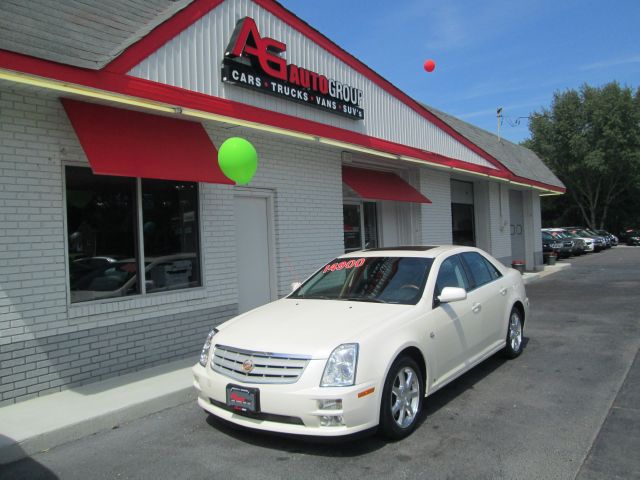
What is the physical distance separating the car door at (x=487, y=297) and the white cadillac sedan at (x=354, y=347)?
0.09ft


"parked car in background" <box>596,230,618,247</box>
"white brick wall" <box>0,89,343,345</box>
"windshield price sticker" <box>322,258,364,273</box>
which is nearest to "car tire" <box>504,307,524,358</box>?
"windshield price sticker" <box>322,258,364,273</box>

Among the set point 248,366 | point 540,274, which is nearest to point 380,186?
point 248,366

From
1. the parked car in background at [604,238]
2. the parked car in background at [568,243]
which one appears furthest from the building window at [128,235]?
the parked car in background at [604,238]

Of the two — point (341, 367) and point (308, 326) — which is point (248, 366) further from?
point (341, 367)

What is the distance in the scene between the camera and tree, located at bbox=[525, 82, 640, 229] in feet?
119

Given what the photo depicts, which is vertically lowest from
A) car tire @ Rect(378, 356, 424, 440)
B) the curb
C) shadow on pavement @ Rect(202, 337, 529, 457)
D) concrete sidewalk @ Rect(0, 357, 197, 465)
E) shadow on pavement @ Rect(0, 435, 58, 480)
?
shadow on pavement @ Rect(0, 435, 58, 480)

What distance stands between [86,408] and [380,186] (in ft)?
25.7

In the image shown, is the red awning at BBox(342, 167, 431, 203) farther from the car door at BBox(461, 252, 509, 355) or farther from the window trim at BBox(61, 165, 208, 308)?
the car door at BBox(461, 252, 509, 355)

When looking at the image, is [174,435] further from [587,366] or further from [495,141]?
A: [495,141]

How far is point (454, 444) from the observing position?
4.06m

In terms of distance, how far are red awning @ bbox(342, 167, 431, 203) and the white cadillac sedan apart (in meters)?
4.78

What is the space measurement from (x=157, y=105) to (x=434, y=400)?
4606 millimetres

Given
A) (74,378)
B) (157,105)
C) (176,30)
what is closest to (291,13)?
(176,30)

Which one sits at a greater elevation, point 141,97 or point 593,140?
point 593,140
